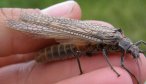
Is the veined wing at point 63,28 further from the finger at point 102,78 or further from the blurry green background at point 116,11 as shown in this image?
the blurry green background at point 116,11

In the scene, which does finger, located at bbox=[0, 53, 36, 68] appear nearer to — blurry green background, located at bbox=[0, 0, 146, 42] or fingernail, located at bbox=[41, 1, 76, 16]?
fingernail, located at bbox=[41, 1, 76, 16]

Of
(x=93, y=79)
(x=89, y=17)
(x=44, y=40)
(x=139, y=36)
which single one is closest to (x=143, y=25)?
(x=139, y=36)

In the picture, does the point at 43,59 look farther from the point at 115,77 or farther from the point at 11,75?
the point at 115,77

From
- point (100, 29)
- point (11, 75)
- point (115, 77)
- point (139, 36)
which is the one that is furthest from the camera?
point (139, 36)

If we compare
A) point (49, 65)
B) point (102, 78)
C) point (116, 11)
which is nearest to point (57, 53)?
point (49, 65)

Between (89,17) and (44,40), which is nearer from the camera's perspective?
(44,40)

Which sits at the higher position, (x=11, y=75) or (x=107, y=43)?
(x=107, y=43)
